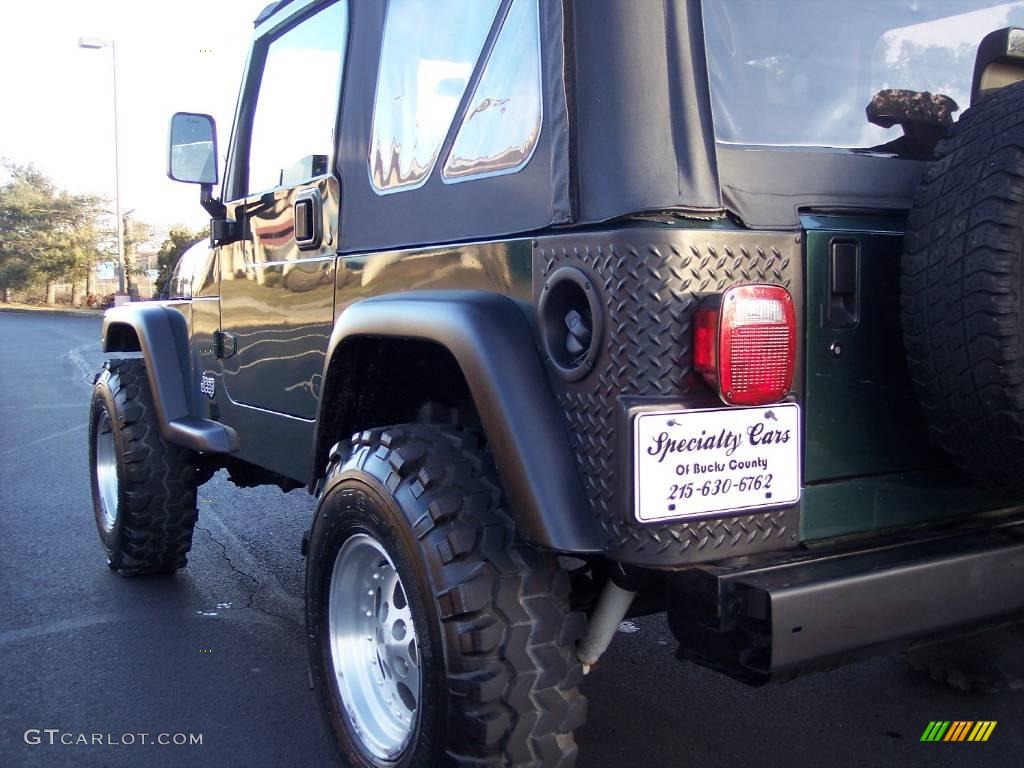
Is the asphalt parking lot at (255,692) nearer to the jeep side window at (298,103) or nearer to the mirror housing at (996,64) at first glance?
the jeep side window at (298,103)

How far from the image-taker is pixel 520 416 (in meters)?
2.06

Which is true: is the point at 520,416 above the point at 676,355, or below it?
below

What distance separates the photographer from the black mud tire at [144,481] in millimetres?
4422

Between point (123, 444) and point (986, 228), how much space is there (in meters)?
3.72

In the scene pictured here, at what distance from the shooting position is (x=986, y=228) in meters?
1.87

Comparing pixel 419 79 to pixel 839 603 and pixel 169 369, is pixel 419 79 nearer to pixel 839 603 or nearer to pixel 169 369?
pixel 839 603

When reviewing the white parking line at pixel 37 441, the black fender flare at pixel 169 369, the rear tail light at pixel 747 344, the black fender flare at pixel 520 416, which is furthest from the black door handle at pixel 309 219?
the white parking line at pixel 37 441

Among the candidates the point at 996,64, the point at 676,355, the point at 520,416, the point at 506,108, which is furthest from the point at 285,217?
the point at 996,64

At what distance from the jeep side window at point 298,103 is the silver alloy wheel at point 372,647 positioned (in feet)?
4.19

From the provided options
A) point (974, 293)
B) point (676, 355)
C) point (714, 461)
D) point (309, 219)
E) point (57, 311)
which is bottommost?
point (57, 311)

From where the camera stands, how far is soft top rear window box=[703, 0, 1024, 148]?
2.11 m

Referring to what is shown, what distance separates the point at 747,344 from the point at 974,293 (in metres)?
0.44

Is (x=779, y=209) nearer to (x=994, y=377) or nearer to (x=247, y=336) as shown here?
(x=994, y=377)

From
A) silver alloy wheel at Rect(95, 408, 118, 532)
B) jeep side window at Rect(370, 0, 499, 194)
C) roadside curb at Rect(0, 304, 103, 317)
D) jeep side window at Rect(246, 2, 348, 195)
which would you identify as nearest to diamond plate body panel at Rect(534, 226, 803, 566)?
jeep side window at Rect(370, 0, 499, 194)
